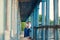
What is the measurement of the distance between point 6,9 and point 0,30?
0.28 metres

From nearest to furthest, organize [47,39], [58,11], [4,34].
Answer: [4,34], [58,11], [47,39]

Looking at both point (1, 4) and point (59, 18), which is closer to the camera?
point (1, 4)

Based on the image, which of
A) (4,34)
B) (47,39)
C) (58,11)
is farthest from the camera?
(47,39)

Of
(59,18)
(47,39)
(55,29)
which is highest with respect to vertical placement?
(59,18)

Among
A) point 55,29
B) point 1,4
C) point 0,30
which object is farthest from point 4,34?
point 55,29

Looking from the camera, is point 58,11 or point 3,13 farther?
point 58,11

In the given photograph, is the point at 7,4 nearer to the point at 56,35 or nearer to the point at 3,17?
the point at 3,17

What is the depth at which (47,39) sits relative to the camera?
208 inches

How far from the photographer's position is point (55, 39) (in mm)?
4270

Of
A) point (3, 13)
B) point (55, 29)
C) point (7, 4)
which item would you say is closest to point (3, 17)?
point (3, 13)

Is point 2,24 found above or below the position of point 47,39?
above

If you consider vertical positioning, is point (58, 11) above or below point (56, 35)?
above

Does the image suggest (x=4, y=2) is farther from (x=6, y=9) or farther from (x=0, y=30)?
(x=0, y=30)

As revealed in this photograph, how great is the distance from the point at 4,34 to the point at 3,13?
0.28 m
